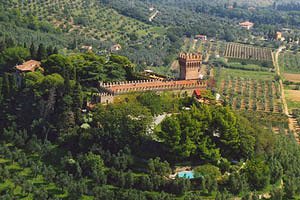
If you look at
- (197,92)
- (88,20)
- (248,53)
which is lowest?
(248,53)

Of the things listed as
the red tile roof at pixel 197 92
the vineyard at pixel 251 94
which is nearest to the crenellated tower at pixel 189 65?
the red tile roof at pixel 197 92

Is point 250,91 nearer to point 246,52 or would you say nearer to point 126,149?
point 246,52

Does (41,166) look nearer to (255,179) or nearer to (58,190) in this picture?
(58,190)

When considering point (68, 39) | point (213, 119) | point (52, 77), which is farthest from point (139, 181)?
point (68, 39)

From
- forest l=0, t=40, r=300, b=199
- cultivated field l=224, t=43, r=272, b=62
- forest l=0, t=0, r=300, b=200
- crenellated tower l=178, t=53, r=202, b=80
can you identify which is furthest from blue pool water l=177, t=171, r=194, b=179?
cultivated field l=224, t=43, r=272, b=62

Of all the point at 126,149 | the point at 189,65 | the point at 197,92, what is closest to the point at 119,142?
the point at 126,149

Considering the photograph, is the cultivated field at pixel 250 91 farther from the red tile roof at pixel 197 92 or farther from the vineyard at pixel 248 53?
the red tile roof at pixel 197 92
